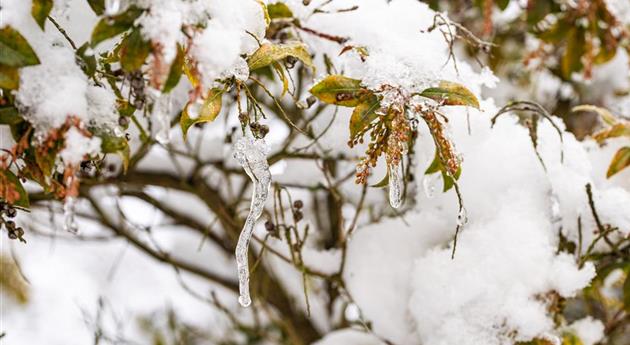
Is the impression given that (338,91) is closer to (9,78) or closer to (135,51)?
(135,51)

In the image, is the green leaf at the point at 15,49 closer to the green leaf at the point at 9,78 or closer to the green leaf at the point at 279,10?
the green leaf at the point at 9,78

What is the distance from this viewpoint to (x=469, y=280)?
119 centimetres

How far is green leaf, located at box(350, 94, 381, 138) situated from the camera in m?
0.90

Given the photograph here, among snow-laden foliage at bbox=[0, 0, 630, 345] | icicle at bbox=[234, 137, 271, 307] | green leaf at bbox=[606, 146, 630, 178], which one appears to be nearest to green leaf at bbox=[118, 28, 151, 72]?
snow-laden foliage at bbox=[0, 0, 630, 345]

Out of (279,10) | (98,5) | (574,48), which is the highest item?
(574,48)

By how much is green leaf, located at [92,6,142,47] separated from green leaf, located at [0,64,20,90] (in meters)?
0.09

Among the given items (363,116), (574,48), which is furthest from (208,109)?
(574,48)

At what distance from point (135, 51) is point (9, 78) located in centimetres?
13

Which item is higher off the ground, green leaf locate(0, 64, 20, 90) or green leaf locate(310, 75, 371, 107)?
green leaf locate(310, 75, 371, 107)

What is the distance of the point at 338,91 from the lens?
3.08ft

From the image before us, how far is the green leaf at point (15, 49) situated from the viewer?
0.71 meters

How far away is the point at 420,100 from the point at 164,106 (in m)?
0.36

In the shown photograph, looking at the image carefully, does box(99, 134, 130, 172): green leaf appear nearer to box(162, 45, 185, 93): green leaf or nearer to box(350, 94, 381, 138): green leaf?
box(162, 45, 185, 93): green leaf

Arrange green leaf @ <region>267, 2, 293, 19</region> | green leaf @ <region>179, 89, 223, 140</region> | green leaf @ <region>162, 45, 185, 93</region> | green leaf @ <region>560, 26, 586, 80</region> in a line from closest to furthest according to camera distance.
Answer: green leaf @ <region>162, 45, 185, 93</region>
green leaf @ <region>179, 89, 223, 140</region>
green leaf @ <region>267, 2, 293, 19</region>
green leaf @ <region>560, 26, 586, 80</region>
